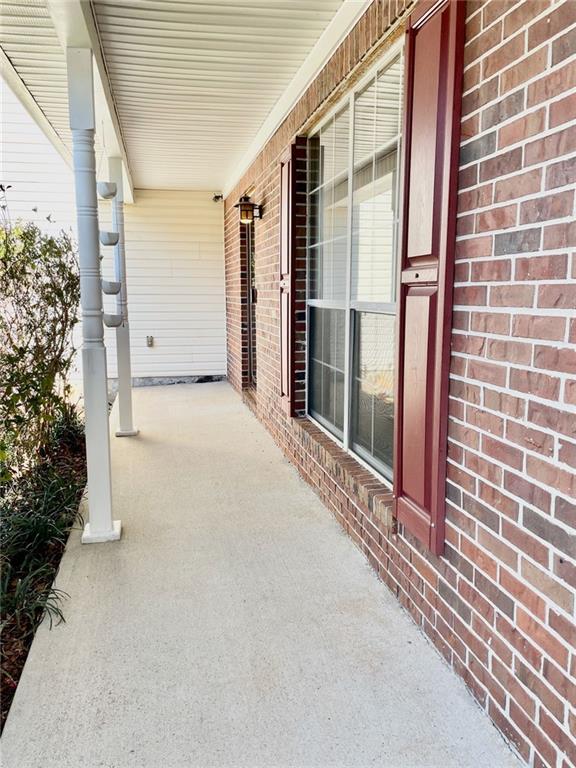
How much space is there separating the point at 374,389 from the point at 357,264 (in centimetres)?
73

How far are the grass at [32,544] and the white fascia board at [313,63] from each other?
3120 millimetres

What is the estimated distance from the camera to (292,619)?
2.36 meters

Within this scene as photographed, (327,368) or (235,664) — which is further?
(327,368)

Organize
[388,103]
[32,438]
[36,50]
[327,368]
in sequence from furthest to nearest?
[32,438] < [327,368] < [36,50] < [388,103]

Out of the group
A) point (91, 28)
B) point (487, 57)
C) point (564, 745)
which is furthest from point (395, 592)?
point (91, 28)

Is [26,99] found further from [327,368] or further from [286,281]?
[327,368]

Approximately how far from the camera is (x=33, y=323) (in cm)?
413

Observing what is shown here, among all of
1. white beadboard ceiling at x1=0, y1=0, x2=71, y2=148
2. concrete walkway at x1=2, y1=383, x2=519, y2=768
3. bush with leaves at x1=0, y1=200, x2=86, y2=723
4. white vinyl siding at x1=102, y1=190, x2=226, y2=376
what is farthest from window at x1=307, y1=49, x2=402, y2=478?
white vinyl siding at x1=102, y1=190, x2=226, y2=376

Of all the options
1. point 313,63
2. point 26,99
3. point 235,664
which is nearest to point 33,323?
point 26,99

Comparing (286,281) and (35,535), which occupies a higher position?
(286,281)

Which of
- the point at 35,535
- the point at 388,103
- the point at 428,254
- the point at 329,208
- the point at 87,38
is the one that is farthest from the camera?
the point at 329,208

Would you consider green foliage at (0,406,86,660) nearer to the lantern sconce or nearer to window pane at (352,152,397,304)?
window pane at (352,152,397,304)

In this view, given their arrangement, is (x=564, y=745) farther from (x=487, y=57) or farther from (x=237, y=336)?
(x=237, y=336)

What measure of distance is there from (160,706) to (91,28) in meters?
3.19
